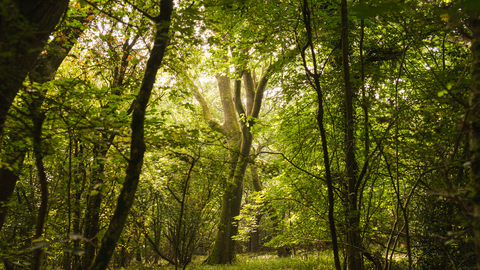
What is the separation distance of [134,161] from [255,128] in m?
3.09

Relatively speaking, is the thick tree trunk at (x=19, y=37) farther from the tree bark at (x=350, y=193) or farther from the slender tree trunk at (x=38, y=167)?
the tree bark at (x=350, y=193)

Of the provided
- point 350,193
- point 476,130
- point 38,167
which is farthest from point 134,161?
point 350,193

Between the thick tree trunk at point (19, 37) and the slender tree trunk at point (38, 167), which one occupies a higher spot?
the thick tree trunk at point (19, 37)

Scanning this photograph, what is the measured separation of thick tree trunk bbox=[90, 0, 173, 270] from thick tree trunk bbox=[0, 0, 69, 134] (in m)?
0.67

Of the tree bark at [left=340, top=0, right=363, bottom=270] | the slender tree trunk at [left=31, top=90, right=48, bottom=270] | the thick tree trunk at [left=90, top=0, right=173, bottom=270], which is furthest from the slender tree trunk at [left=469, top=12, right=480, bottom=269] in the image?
the slender tree trunk at [left=31, top=90, right=48, bottom=270]

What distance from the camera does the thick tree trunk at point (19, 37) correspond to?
4.46 ft

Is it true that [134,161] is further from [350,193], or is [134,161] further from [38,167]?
→ [350,193]

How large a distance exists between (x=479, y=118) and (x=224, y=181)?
2.14 metres

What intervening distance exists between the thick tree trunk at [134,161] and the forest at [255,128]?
1 centimetres

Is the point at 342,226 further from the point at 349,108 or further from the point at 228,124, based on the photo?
the point at 228,124

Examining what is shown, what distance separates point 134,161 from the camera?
1.92m

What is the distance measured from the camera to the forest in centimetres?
169

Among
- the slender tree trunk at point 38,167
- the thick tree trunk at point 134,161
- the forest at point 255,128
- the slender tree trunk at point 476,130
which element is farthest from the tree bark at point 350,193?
the slender tree trunk at point 38,167

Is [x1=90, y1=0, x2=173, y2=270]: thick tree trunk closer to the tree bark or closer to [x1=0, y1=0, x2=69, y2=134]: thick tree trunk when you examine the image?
[x1=0, y1=0, x2=69, y2=134]: thick tree trunk
